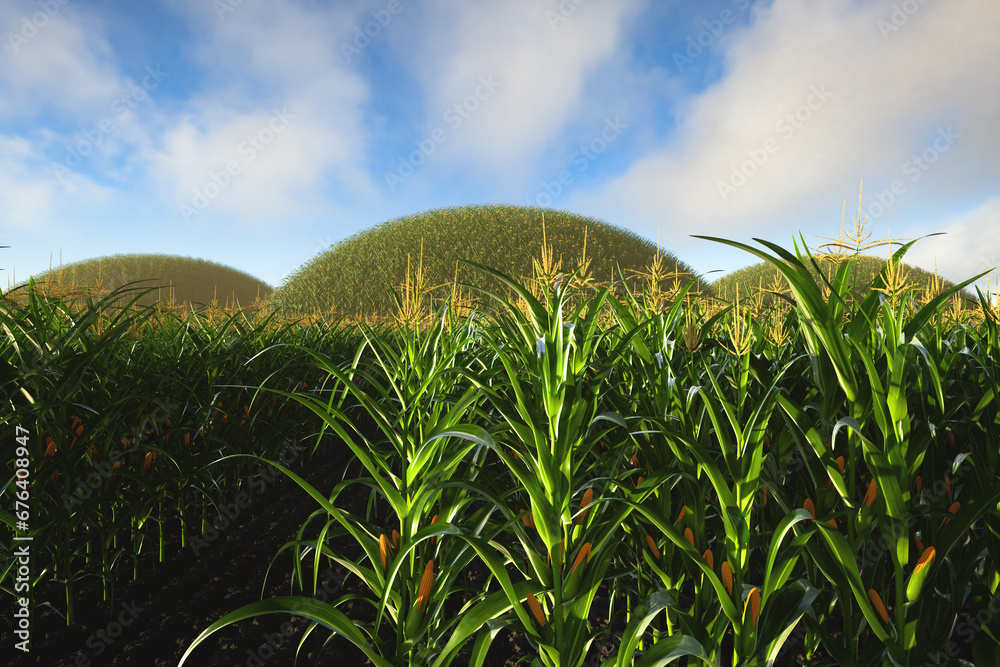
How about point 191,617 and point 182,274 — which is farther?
point 182,274

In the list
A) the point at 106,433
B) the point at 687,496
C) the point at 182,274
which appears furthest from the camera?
the point at 182,274

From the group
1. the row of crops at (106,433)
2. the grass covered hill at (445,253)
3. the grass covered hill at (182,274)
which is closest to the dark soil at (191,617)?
the row of crops at (106,433)

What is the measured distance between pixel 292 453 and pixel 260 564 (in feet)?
4.93

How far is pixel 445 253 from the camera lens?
2308cm

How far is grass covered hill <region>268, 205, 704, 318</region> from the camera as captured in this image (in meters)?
22.0

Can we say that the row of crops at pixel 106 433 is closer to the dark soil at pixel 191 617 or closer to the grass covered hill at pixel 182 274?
the dark soil at pixel 191 617

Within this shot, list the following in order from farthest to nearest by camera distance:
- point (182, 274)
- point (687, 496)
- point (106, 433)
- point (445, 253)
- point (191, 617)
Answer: point (182, 274)
point (445, 253)
point (106, 433)
point (191, 617)
point (687, 496)

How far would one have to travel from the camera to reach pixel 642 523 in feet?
4.52

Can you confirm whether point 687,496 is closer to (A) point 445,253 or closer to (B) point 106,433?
(B) point 106,433

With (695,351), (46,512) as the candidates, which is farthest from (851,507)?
(46,512)

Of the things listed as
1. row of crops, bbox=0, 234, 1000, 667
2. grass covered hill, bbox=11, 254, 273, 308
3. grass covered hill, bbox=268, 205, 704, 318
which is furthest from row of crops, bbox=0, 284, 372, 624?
grass covered hill, bbox=11, 254, 273, 308

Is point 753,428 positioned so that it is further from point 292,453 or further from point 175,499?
point 292,453

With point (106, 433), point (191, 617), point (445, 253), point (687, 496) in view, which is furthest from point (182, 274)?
point (687, 496)

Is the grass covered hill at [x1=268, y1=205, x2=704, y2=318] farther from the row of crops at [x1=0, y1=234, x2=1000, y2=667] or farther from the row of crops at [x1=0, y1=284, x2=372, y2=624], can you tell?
the row of crops at [x1=0, y1=234, x2=1000, y2=667]
